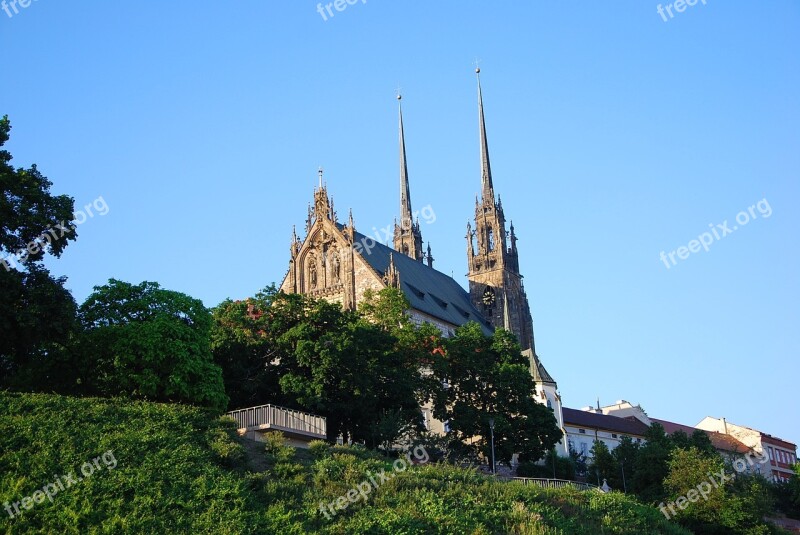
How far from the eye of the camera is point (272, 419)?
123 ft

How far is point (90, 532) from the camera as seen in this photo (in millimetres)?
26453

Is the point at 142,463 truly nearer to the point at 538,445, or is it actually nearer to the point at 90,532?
the point at 90,532

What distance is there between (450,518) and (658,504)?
19.1m

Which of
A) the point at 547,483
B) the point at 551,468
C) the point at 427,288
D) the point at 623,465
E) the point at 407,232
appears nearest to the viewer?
the point at 547,483

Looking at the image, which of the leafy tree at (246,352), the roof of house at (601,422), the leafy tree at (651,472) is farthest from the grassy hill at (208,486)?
the roof of house at (601,422)

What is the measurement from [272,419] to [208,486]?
7.58 m

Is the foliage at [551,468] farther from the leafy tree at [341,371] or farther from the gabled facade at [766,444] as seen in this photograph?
the gabled facade at [766,444]

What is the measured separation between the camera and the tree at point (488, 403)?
5128 cm

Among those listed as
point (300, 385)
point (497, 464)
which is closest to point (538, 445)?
point (497, 464)

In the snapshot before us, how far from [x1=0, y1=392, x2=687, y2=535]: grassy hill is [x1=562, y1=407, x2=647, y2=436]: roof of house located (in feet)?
143

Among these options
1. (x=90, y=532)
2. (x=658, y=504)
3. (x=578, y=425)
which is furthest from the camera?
(x=578, y=425)

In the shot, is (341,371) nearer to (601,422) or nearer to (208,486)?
(208,486)

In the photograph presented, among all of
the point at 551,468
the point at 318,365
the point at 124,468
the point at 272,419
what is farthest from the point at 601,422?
the point at 124,468

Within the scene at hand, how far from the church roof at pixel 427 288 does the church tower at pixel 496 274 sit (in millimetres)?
1411
